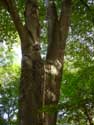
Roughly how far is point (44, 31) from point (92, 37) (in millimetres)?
2098

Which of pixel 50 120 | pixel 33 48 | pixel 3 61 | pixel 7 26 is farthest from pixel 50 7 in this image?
pixel 3 61

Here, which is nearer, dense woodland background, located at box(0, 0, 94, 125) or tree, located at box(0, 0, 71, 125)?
dense woodland background, located at box(0, 0, 94, 125)

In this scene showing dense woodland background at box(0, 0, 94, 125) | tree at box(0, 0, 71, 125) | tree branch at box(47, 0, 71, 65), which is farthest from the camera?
tree branch at box(47, 0, 71, 65)

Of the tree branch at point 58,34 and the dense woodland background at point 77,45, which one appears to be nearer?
the dense woodland background at point 77,45

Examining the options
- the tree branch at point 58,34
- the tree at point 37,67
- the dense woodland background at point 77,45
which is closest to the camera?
the dense woodland background at point 77,45

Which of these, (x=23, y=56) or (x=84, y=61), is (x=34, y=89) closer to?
(x=23, y=56)

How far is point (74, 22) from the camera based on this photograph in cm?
1378

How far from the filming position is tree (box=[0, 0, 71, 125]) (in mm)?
7293

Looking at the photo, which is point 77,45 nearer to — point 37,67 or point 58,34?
point 58,34

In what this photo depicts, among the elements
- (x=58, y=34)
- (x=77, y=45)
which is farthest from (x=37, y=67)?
(x=77, y=45)

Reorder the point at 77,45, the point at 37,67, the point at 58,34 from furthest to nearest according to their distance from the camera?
the point at 77,45 < the point at 58,34 < the point at 37,67

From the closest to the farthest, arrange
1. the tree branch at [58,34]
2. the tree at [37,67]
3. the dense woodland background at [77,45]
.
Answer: the dense woodland background at [77,45], the tree at [37,67], the tree branch at [58,34]

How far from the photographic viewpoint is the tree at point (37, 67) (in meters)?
7.29

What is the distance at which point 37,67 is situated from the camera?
25.0 ft
